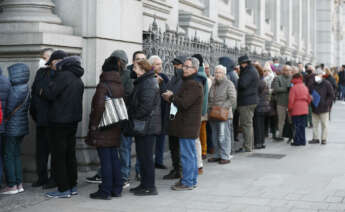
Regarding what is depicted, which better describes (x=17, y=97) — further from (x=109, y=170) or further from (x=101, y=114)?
(x=109, y=170)

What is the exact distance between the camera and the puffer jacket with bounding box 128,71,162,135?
21.6ft

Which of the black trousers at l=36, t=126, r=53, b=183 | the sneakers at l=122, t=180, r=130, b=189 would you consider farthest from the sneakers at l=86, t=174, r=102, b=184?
the black trousers at l=36, t=126, r=53, b=183

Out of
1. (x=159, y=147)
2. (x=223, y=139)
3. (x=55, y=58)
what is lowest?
(x=159, y=147)

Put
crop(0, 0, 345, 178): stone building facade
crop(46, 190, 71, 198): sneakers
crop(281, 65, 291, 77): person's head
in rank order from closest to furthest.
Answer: crop(46, 190, 71, 198): sneakers < crop(0, 0, 345, 178): stone building facade < crop(281, 65, 291, 77): person's head

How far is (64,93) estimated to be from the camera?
651 cm

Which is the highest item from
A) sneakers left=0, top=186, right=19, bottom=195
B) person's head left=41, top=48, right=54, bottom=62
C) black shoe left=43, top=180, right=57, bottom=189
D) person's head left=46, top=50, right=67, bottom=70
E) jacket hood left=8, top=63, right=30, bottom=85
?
person's head left=41, top=48, right=54, bottom=62

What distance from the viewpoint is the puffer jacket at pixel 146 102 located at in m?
6.60

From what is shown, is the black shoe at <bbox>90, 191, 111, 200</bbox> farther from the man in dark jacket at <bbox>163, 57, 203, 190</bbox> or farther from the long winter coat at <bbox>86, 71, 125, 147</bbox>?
the man in dark jacket at <bbox>163, 57, 203, 190</bbox>

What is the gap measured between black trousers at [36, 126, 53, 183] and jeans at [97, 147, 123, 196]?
1096 mm

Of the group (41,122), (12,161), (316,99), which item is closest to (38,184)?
(12,161)

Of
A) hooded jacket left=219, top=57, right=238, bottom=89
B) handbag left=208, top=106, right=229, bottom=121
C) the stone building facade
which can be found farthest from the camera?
hooded jacket left=219, top=57, right=238, bottom=89

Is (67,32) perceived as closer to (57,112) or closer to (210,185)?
(57,112)

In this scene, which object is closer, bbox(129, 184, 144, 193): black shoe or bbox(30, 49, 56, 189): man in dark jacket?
bbox(129, 184, 144, 193): black shoe

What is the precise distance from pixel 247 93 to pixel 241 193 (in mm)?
3789
